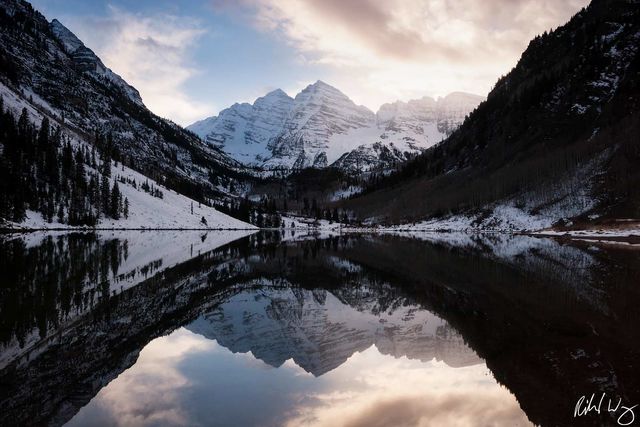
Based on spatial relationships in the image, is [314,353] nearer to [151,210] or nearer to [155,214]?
[155,214]

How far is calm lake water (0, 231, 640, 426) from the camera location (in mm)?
8844

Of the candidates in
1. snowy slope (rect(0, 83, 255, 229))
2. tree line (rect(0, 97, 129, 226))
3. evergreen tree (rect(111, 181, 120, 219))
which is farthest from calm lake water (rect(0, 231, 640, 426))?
evergreen tree (rect(111, 181, 120, 219))

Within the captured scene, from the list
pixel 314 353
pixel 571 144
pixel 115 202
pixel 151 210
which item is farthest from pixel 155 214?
pixel 314 353

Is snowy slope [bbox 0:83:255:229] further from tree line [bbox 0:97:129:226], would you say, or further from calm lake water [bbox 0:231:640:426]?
calm lake water [bbox 0:231:640:426]

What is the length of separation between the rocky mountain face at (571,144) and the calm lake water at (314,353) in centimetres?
9658

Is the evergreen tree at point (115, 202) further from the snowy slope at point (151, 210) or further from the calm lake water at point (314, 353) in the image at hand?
the calm lake water at point (314, 353)

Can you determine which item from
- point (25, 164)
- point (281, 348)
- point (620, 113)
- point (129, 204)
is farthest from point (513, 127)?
point (281, 348)

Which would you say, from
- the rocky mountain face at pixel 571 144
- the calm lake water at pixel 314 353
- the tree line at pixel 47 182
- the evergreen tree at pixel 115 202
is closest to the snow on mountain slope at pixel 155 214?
the evergreen tree at pixel 115 202

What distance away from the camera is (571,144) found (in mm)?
146750

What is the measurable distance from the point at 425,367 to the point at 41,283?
19.1 m

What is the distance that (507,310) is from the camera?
1864cm

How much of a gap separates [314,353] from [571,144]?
15855 centimetres

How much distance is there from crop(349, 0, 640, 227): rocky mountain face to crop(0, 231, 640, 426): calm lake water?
96.6 meters

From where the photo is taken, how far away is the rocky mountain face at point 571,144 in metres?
115
